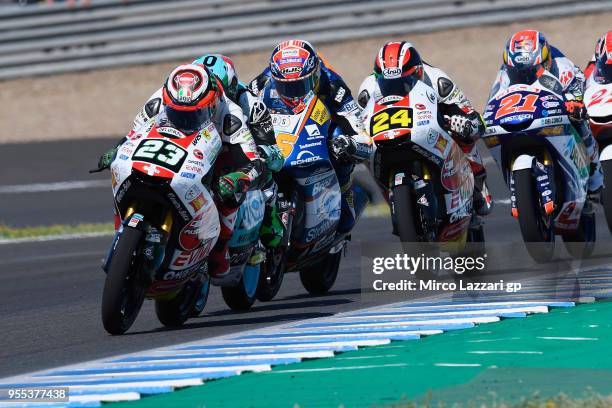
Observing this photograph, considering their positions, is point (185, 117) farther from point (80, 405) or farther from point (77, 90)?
point (77, 90)

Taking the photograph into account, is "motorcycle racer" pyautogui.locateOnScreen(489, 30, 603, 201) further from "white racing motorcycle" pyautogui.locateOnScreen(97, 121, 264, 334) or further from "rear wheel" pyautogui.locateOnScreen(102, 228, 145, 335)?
"rear wheel" pyautogui.locateOnScreen(102, 228, 145, 335)

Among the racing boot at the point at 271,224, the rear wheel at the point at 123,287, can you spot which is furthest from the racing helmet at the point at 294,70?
the rear wheel at the point at 123,287

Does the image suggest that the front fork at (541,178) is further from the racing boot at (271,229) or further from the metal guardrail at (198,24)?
the metal guardrail at (198,24)

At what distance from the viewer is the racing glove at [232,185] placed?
841cm

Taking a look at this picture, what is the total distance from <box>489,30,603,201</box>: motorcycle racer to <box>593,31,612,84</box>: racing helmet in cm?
60

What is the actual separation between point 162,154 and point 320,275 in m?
2.99

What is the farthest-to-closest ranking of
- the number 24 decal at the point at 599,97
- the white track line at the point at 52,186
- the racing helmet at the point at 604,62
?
the white track line at the point at 52,186
the racing helmet at the point at 604,62
the number 24 decal at the point at 599,97

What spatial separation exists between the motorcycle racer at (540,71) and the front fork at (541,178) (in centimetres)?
49

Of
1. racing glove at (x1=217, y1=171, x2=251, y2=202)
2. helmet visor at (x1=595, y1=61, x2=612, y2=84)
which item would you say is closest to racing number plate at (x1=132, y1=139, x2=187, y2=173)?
racing glove at (x1=217, y1=171, x2=251, y2=202)

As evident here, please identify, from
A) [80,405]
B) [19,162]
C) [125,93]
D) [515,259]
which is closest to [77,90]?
[125,93]

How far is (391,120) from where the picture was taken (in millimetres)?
10375

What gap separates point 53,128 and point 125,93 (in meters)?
1.38

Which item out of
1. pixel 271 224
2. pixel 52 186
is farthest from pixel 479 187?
pixel 52 186

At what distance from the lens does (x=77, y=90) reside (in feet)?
79.4
